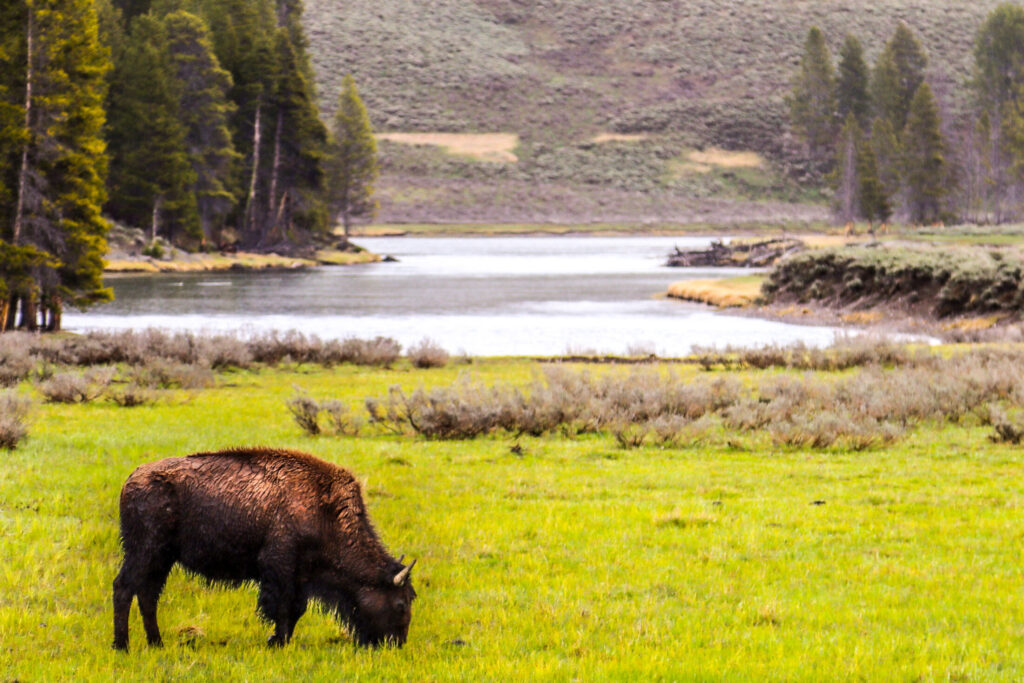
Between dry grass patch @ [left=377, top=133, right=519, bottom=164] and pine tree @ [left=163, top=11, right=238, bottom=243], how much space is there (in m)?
70.2

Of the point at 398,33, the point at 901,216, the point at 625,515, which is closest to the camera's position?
the point at 625,515

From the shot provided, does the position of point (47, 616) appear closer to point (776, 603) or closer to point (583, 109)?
point (776, 603)

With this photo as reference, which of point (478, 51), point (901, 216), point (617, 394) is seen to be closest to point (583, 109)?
point (478, 51)

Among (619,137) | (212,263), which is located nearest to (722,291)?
(212,263)

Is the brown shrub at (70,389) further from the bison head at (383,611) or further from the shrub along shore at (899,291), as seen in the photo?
the shrub along shore at (899,291)

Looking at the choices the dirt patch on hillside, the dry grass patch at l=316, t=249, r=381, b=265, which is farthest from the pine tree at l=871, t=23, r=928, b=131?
the dry grass patch at l=316, t=249, r=381, b=265

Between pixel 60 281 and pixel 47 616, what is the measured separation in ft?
99.2

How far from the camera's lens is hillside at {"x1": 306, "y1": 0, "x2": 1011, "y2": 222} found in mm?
141375

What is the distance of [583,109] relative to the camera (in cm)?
16738

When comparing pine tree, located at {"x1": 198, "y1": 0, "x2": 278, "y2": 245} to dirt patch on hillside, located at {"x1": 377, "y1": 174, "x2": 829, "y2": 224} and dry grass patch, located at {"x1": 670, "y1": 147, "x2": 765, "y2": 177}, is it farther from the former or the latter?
dry grass patch, located at {"x1": 670, "y1": 147, "x2": 765, "y2": 177}

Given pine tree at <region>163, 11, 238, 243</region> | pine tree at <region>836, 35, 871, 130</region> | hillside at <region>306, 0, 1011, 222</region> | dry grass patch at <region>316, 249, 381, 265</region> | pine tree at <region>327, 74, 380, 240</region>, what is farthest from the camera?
hillside at <region>306, 0, 1011, 222</region>

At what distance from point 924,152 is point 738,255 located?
31556 mm

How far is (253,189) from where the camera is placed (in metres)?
81.3

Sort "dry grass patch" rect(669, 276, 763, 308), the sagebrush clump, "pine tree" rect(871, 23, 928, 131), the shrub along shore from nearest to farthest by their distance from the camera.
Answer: the sagebrush clump, the shrub along shore, "dry grass patch" rect(669, 276, 763, 308), "pine tree" rect(871, 23, 928, 131)
